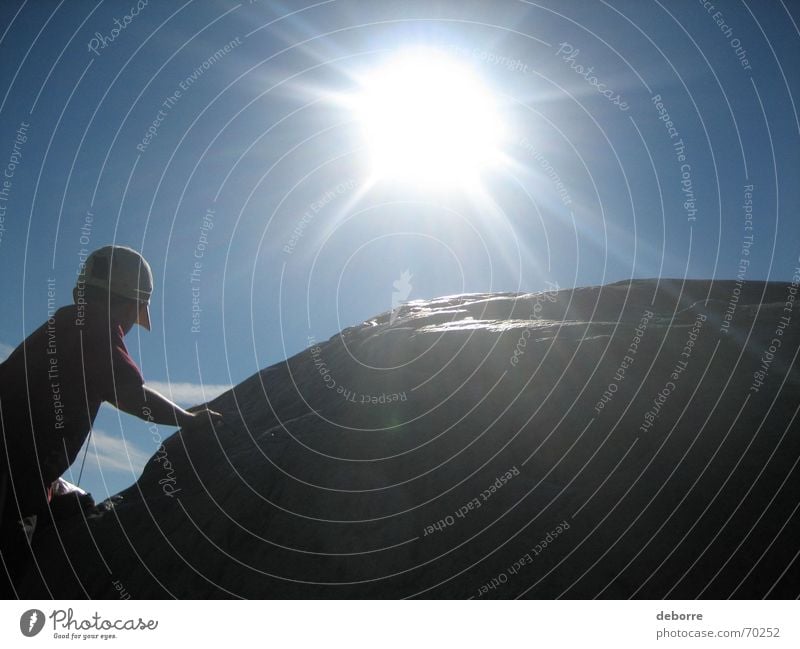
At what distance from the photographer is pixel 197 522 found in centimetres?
687

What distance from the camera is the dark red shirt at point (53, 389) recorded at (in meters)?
5.75

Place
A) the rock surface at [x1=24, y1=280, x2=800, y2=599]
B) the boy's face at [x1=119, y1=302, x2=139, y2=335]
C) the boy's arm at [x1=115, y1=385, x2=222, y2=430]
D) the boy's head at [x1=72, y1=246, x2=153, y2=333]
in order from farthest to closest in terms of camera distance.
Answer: the boy's face at [x1=119, y1=302, x2=139, y2=335], the boy's head at [x1=72, y1=246, x2=153, y2=333], the rock surface at [x1=24, y1=280, x2=800, y2=599], the boy's arm at [x1=115, y1=385, x2=222, y2=430]

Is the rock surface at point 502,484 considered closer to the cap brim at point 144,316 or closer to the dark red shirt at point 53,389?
the dark red shirt at point 53,389

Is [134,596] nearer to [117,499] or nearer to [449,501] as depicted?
[117,499]

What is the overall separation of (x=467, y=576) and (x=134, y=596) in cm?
378

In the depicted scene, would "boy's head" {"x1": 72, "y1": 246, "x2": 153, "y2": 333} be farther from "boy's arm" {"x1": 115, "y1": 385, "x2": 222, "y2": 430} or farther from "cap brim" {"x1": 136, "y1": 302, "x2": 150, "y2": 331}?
"boy's arm" {"x1": 115, "y1": 385, "x2": 222, "y2": 430}

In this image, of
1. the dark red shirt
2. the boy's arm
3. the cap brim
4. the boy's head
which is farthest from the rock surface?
the boy's head

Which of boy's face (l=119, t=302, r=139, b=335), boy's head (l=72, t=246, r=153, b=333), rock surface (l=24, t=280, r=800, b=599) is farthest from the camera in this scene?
boy's face (l=119, t=302, r=139, b=335)

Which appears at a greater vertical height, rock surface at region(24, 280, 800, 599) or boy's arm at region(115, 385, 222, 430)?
boy's arm at region(115, 385, 222, 430)

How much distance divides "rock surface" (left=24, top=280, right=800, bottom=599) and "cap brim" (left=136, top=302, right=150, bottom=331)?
2225 mm

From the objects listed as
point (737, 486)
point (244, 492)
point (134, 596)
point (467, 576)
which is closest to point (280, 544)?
point (244, 492)

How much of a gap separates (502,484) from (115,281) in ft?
16.2

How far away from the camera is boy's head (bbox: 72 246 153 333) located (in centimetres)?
608

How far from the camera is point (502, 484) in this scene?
671cm
